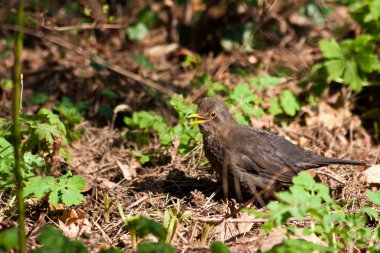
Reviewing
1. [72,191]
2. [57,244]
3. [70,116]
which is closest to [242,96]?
[70,116]

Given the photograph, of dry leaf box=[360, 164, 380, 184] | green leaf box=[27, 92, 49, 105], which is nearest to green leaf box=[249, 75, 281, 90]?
dry leaf box=[360, 164, 380, 184]

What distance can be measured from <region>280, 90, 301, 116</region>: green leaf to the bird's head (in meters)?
1.35

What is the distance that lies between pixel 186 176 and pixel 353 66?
2563 millimetres

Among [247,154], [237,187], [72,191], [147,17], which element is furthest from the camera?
[147,17]

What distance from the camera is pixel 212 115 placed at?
5938 mm

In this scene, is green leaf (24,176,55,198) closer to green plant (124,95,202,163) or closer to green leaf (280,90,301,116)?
green plant (124,95,202,163)

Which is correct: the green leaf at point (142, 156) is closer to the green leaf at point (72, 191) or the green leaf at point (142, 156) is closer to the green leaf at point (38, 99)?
the green leaf at point (72, 191)

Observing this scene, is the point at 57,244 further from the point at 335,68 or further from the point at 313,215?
the point at 335,68

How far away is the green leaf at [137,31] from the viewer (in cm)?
911

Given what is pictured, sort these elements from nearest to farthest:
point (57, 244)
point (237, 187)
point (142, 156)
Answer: point (57, 244) → point (237, 187) → point (142, 156)

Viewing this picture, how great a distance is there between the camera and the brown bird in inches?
222

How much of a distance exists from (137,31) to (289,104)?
3.07 m

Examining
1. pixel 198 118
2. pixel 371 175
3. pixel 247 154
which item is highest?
pixel 198 118

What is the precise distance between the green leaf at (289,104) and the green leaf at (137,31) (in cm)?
290
